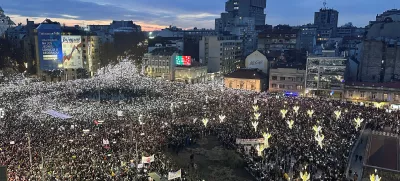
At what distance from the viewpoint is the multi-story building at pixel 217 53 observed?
72812mm

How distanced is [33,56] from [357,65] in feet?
215

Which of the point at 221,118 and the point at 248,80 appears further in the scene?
the point at 248,80

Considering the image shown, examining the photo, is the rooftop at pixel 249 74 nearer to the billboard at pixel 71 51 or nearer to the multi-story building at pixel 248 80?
the multi-story building at pixel 248 80

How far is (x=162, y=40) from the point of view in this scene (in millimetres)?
86688

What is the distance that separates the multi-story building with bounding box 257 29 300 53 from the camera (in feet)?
288

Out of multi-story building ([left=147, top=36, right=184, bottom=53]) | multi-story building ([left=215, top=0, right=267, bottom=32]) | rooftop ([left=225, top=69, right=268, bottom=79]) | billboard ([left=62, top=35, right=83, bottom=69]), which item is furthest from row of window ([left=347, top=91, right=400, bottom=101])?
multi-story building ([left=215, top=0, right=267, bottom=32])

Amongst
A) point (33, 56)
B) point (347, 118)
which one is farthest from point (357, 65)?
point (33, 56)

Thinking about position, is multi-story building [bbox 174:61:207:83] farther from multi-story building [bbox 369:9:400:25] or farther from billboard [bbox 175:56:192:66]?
multi-story building [bbox 369:9:400:25]

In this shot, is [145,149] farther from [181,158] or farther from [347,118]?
[347,118]

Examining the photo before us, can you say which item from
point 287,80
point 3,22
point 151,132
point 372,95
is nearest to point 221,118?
point 151,132

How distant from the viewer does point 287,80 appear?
53.1m

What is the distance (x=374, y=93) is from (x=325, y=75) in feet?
23.5

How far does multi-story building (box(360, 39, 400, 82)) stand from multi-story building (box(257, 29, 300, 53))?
35667 mm

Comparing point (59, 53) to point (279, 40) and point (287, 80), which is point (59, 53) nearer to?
point (287, 80)
